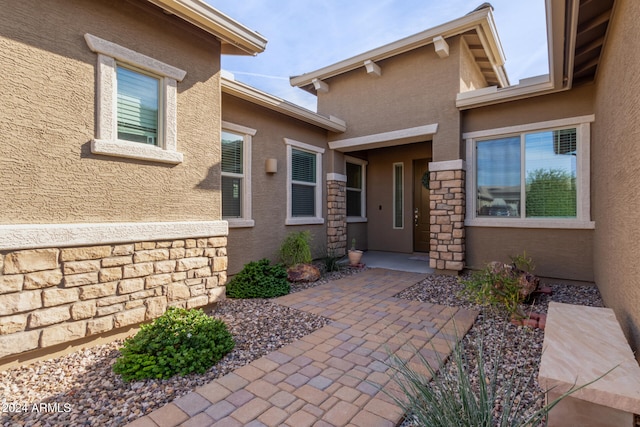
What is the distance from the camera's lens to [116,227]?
321cm

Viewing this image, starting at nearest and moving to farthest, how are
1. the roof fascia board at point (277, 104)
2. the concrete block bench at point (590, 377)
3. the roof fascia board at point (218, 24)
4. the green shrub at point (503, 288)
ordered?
the concrete block bench at point (590, 377) < the roof fascia board at point (218, 24) < the green shrub at point (503, 288) < the roof fascia board at point (277, 104)

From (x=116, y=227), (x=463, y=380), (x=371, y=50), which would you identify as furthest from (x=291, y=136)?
(x=463, y=380)

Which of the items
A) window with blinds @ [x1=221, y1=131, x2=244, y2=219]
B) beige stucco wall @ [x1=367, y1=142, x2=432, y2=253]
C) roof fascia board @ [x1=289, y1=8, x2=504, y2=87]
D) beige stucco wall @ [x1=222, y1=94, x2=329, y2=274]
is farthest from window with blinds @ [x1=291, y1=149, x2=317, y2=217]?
beige stucco wall @ [x1=367, y1=142, x2=432, y2=253]

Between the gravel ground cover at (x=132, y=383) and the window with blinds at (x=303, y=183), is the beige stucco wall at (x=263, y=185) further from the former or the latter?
the gravel ground cover at (x=132, y=383)

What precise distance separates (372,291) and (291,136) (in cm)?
345

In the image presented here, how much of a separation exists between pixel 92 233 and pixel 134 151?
95 cm

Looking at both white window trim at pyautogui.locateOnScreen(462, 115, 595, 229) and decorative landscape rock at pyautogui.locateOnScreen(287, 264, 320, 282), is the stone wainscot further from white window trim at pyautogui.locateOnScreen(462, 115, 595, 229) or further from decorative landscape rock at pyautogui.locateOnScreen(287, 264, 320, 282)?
white window trim at pyautogui.locateOnScreen(462, 115, 595, 229)

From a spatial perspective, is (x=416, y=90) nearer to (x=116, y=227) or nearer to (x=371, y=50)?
(x=371, y=50)

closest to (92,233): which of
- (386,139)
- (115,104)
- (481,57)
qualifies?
(115,104)

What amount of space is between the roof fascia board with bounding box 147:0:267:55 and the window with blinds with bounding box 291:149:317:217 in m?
2.50

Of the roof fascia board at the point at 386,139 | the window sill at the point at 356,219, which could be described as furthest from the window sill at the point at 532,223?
the window sill at the point at 356,219

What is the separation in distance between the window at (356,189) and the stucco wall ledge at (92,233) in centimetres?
481

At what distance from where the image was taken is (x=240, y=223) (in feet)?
17.5

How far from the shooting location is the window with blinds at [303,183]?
6.54 metres
